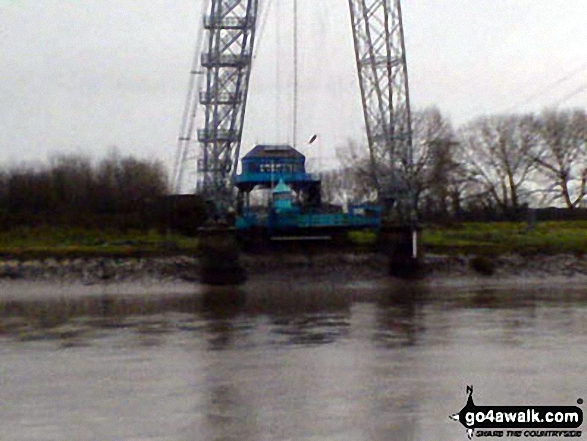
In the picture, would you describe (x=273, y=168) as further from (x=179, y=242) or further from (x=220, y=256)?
(x=220, y=256)

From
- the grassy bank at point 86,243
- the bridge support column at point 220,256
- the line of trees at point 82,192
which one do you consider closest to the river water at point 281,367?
the bridge support column at point 220,256

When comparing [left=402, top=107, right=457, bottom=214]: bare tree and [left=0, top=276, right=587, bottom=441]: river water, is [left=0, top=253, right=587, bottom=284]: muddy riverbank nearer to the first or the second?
[left=0, top=276, right=587, bottom=441]: river water

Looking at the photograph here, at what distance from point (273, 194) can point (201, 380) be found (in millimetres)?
25599

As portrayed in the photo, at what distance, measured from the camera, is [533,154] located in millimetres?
69562

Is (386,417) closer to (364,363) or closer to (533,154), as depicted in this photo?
(364,363)

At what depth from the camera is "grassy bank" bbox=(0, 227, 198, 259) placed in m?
37.8

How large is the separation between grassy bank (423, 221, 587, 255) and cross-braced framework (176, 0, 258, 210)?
8.37m

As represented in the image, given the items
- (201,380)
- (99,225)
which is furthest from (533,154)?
(201,380)

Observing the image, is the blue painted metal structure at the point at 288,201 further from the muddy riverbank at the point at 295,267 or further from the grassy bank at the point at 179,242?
the grassy bank at the point at 179,242

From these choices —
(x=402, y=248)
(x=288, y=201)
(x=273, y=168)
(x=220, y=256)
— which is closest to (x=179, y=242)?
(x=273, y=168)

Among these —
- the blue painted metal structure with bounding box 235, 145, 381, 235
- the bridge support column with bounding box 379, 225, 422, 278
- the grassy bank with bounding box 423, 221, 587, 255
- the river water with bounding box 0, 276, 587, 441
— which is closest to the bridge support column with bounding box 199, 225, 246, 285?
the blue painted metal structure with bounding box 235, 145, 381, 235

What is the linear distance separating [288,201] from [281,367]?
24421 millimetres

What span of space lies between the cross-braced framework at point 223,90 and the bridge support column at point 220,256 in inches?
168

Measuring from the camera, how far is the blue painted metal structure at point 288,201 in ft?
126
